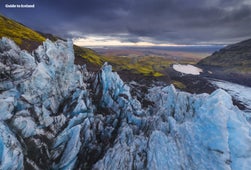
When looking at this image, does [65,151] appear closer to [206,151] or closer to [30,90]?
[30,90]

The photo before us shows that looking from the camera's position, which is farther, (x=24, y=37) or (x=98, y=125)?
(x=24, y=37)

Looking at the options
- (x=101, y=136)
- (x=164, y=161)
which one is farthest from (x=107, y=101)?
(x=164, y=161)

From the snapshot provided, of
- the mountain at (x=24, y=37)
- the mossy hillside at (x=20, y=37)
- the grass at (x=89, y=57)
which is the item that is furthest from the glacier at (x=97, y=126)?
the grass at (x=89, y=57)

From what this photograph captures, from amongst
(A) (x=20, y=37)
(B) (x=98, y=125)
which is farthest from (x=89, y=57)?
(B) (x=98, y=125)

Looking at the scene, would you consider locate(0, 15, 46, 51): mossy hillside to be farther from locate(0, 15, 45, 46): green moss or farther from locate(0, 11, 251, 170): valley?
locate(0, 11, 251, 170): valley

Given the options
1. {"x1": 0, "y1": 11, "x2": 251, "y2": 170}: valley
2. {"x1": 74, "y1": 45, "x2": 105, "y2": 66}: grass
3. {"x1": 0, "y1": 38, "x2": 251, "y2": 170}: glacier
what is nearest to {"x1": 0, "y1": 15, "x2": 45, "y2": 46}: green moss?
{"x1": 74, "y1": 45, "x2": 105, "y2": 66}: grass

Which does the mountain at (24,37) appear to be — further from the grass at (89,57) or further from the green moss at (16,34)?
the grass at (89,57)

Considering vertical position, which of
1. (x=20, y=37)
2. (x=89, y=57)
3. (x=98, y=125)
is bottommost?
(x=89, y=57)

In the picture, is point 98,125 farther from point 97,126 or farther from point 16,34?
point 16,34
